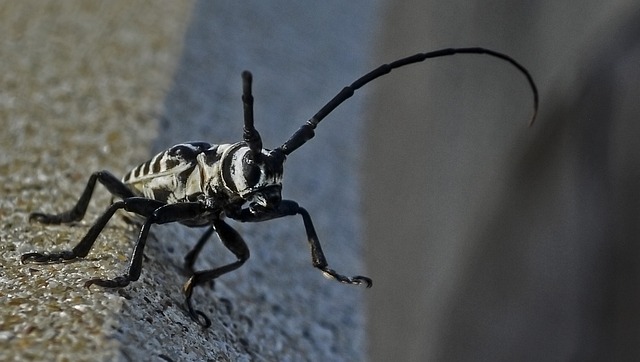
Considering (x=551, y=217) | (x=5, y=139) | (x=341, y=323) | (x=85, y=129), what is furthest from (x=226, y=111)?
(x=551, y=217)

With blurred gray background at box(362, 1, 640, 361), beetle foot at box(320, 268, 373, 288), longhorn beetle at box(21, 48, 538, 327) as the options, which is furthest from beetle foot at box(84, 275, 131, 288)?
blurred gray background at box(362, 1, 640, 361)

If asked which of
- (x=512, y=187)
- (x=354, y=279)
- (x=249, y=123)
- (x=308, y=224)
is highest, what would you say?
(x=249, y=123)

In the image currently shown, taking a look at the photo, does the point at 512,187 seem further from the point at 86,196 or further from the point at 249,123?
the point at 249,123

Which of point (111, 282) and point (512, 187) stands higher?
point (111, 282)

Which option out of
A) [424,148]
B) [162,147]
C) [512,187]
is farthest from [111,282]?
[512,187]

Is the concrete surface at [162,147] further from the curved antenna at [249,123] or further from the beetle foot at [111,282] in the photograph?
the curved antenna at [249,123]

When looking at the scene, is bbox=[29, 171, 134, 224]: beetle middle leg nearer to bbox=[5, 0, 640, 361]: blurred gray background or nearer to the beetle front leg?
bbox=[5, 0, 640, 361]: blurred gray background
